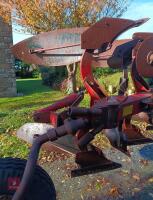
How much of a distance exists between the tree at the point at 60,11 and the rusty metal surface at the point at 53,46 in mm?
12932

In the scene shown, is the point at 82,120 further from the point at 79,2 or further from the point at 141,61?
the point at 79,2

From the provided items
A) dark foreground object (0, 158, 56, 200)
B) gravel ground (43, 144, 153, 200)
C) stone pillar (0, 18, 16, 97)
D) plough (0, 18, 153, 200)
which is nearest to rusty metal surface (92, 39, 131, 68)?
plough (0, 18, 153, 200)

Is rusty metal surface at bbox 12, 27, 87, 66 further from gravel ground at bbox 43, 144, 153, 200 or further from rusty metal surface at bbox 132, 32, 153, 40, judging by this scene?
gravel ground at bbox 43, 144, 153, 200

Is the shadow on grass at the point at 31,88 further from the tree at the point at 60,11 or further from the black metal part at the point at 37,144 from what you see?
the black metal part at the point at 37,144

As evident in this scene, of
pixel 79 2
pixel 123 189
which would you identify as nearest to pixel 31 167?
pixel 123 189

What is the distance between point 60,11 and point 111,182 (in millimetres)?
13621

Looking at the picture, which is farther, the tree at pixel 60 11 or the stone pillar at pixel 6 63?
the stone pillar at pixel 6 63

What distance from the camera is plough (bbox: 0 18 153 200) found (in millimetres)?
2646

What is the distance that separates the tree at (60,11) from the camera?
16875mm

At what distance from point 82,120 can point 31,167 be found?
46cm

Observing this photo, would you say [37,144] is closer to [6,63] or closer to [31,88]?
[6,63]

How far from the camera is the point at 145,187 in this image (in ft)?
13.6

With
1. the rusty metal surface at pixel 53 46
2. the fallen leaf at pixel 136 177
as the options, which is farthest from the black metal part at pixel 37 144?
the fallen leaf at pixel 136 177

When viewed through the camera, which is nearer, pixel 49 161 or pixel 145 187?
pixel 145 187
